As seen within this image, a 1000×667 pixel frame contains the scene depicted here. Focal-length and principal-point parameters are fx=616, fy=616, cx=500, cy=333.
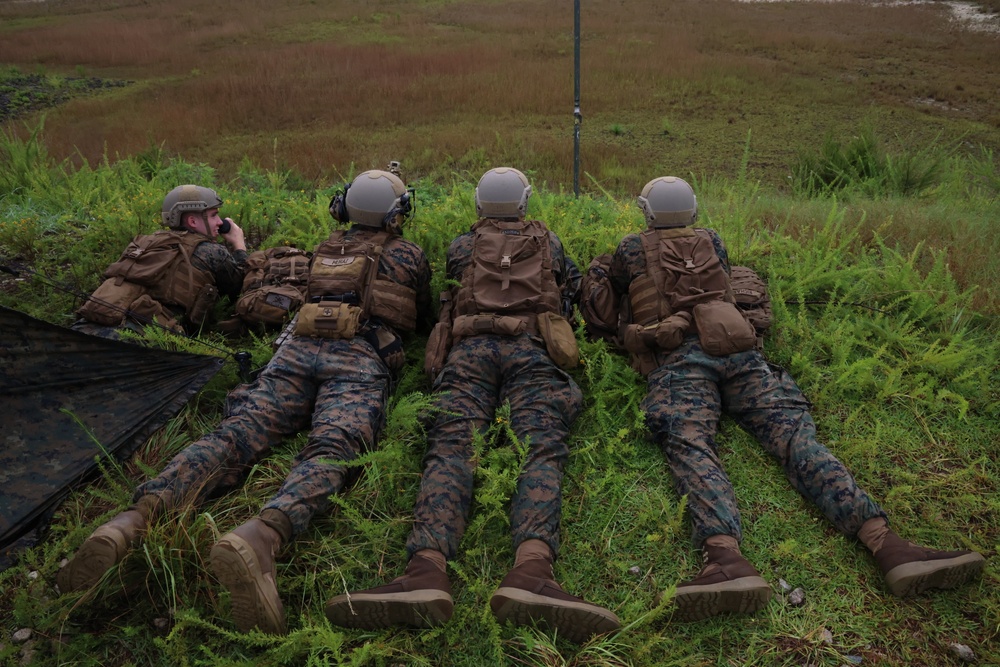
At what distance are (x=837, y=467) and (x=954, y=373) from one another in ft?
5.52

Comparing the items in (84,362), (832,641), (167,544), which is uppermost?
(84,362)

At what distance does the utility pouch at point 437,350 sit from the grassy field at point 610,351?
261 millimetres

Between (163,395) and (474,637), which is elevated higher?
(163,395)

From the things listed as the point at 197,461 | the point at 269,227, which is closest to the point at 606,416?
the point at 197,461

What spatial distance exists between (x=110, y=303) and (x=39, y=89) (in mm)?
13130

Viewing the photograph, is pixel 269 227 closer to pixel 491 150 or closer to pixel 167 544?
pixel 167 544

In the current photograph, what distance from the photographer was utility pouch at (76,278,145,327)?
445 centimetres

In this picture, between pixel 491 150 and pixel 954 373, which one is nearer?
pixel 954 373

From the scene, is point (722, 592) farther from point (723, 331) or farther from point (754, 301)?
point (754, 301)

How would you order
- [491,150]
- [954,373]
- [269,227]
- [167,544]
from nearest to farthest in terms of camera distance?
1. [167,544]
2. [954,373]
3. [269,227]
4. [491,150]

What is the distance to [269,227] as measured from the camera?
6457mm

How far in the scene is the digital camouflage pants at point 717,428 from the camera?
3.23 meters

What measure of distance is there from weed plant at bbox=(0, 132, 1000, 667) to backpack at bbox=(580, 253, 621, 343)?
21 centimetres

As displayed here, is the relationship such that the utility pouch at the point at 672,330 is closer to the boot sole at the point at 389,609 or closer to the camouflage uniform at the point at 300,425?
the camouflage uniform at the point at 300,425
